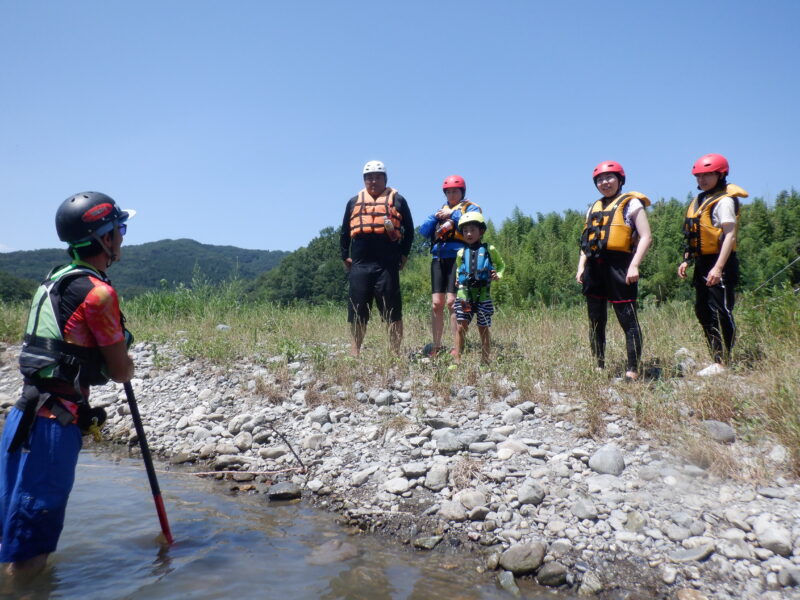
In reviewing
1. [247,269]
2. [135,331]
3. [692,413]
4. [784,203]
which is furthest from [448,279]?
[247,269]

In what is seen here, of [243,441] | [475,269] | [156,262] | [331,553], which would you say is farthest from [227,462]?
[156,262]

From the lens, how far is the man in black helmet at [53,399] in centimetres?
280

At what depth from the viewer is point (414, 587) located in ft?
11.0

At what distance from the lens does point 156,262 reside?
363 ft

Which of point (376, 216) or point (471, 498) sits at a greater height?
point (376, 216)

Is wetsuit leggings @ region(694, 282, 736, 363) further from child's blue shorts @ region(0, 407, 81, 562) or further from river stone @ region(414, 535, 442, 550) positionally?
child's blue shorts @ region(0, 407, 81, 562)

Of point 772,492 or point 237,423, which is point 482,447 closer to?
point 772,492

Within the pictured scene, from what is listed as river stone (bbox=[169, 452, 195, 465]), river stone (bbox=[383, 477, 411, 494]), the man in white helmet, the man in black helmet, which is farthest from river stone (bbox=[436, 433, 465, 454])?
the man in black helmet

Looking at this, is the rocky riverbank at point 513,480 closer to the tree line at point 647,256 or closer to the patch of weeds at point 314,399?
the patch of weeds at point 314,399

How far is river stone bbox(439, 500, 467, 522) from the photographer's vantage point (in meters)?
3.99

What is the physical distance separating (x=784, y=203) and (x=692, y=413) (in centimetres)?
1488

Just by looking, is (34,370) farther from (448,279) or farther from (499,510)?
(448,279)

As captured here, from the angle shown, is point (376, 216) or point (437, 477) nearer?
point (437, 477)

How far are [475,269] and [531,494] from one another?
3.09 meters
